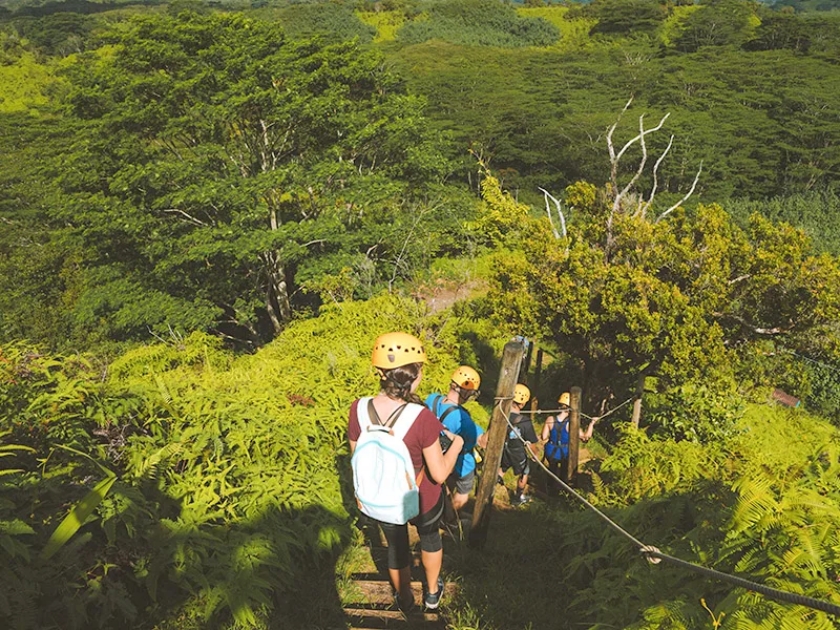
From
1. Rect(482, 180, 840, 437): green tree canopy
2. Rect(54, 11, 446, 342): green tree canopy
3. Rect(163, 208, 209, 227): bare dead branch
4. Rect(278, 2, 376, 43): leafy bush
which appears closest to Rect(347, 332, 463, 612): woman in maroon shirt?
Rect(482, 180, 840, 437): green tree canopy

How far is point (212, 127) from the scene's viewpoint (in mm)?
14898

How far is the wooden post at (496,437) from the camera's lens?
13.2 ft

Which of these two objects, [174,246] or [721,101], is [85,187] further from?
[721,101]

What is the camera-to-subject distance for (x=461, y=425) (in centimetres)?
439

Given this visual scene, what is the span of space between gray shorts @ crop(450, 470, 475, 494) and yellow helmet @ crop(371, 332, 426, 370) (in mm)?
2123

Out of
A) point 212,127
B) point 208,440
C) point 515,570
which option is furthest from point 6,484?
point 212,127

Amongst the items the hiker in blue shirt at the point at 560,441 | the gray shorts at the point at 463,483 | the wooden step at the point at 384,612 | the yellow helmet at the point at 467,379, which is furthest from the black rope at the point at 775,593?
the hiker in blue shirt at the point at 560,441

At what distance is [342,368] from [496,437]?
3.54m

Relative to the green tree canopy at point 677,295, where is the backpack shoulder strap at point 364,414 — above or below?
above

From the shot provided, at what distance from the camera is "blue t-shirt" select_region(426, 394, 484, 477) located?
4379mm

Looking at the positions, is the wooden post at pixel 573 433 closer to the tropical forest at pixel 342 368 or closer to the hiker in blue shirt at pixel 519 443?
the tropical forest at pixel 342 368

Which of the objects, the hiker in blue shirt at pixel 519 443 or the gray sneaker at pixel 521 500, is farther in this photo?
the gray sneaker at pixel 521 500

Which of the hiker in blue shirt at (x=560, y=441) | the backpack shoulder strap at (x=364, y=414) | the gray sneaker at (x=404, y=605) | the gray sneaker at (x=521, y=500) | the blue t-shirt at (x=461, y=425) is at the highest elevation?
the backpack shoulder strap at (x=364, y=414)

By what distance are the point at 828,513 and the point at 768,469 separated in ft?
4.62
